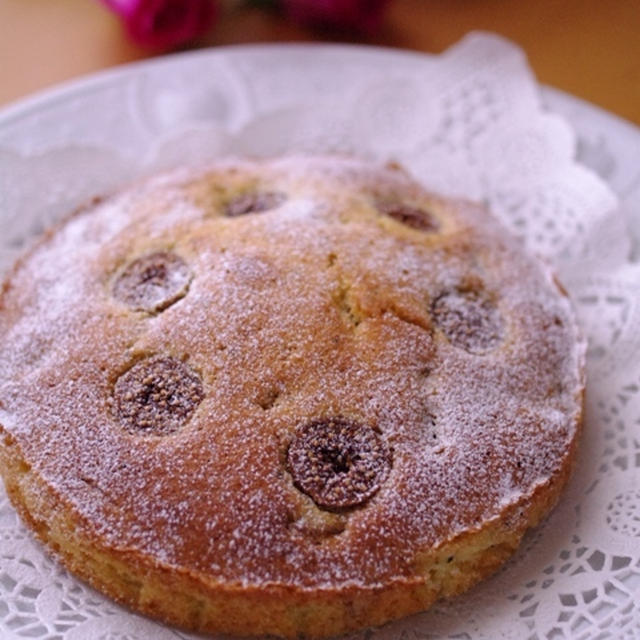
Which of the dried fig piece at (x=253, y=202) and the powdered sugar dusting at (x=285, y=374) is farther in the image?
the dried fig piece at (x=253, y=202)

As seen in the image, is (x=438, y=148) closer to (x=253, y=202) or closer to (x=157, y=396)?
(x=253, y=202)

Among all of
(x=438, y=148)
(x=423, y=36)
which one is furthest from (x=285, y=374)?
(x=423, y=36)

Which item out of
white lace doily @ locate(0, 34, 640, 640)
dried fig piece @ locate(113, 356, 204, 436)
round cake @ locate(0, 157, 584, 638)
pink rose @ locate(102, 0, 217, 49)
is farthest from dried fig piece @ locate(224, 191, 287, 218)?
pink rose @ locate(102, 0, 217, 49)

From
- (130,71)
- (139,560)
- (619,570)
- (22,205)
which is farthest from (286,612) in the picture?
(130,71)

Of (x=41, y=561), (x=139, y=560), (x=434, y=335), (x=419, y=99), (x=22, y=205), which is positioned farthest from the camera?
(x=419, y=99)

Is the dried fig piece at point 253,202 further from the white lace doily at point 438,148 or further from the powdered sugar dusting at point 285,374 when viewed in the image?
the white lace doily at point 438,148

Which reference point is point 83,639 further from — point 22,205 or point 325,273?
point 22,205

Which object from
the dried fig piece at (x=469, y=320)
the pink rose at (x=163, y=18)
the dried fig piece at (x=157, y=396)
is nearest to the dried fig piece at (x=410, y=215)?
the dried fig piece at (x=469, y=320)
